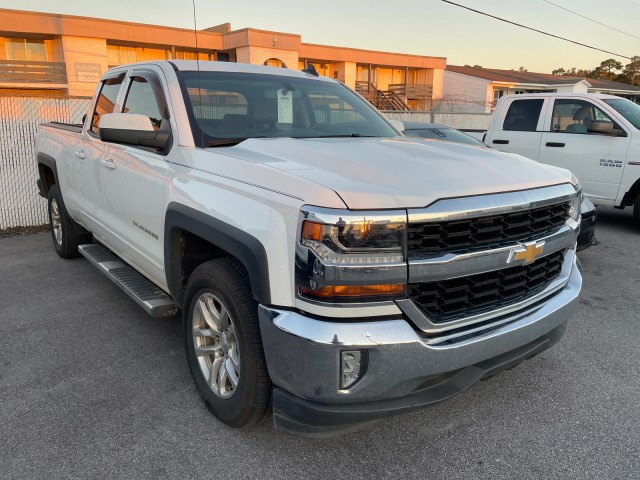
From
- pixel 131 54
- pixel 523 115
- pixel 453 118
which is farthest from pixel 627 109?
pixel 131 54

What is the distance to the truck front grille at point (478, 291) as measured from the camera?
2.16 metres

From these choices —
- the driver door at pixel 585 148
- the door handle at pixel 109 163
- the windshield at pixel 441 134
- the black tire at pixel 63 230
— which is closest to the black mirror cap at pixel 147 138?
the door handle at pixel 109 163

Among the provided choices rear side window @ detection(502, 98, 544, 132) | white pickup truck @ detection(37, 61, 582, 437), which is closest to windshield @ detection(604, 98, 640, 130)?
rear side window @ detection(502, 98, 544, 132)

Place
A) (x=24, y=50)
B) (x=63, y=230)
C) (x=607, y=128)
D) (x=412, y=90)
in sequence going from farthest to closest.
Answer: (x=412, y=90) < (x=24, y=50) < (x=607, y=128) < (x=63, y=230)

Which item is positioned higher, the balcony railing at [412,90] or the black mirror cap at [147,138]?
the balcony railing at [412,90]

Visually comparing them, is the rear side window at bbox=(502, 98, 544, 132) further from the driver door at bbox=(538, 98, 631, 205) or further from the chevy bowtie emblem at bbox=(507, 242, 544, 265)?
the chevy bowtie emblem at bbox=(507, 242, 544, 265)

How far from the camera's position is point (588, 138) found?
756 centimetres

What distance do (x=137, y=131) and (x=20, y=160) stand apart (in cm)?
557

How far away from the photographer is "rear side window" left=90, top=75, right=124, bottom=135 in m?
4.36

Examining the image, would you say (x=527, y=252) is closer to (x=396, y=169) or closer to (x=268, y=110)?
(x=396, y=169)

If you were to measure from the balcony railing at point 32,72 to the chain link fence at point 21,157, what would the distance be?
21.3 m

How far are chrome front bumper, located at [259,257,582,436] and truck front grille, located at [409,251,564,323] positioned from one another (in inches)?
4.6

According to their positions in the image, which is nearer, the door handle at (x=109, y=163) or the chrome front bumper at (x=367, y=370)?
the chrome front bumper at (x=367, y=370)

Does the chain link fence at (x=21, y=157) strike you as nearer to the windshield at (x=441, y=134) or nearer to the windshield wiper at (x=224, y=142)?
the windshield at (x=441, y=134)
